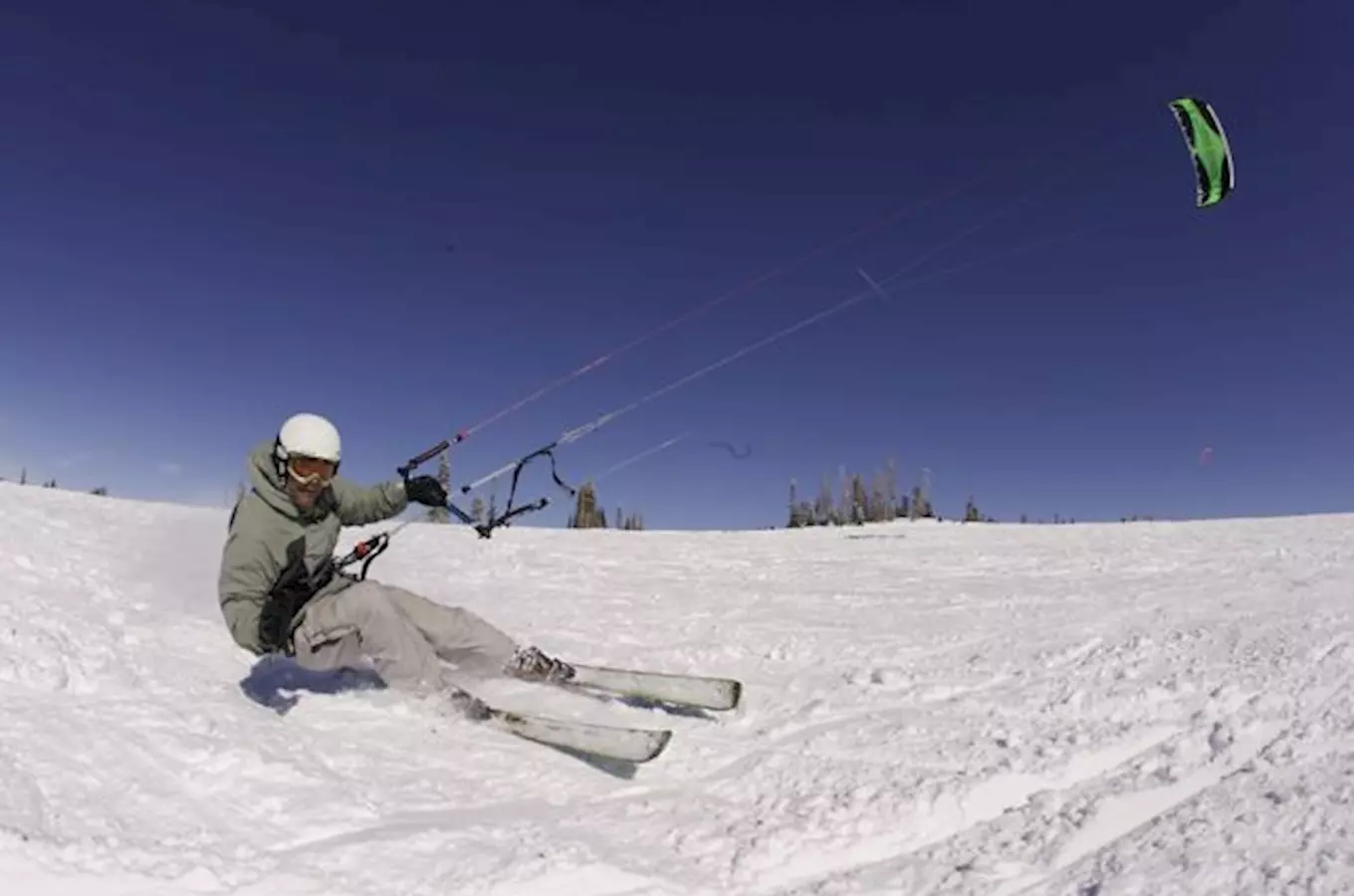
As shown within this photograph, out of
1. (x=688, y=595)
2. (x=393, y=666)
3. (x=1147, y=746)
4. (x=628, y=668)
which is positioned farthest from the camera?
(x=688, y=595)

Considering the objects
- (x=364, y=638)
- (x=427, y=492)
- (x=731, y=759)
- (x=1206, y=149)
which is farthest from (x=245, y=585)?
(x=1206, y=149)

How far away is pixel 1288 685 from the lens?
631 centimetres

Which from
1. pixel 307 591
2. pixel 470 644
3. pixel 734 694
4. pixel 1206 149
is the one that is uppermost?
pixel 1206 149

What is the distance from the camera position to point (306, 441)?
22.3ft

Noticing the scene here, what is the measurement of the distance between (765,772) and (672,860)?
A: 1323 mm

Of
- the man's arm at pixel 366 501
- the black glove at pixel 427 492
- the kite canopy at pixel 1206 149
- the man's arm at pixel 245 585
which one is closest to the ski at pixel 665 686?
the black glove at pixel 427 492

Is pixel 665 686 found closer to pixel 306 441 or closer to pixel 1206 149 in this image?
pixel 306 441

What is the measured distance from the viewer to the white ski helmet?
6.78 metres

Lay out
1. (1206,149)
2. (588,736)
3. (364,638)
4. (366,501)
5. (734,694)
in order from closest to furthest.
Result: (588,736) < (364,638) < (734,694) < (366,501) < (1206,149)

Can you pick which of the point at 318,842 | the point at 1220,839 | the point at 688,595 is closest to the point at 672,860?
the point at 318,842

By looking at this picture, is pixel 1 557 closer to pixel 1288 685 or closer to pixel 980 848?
pixel 980 848

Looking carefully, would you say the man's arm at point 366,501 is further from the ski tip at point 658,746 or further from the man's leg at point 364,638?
the ski tip at point 658,746

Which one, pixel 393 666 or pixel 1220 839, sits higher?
pixel 393 666

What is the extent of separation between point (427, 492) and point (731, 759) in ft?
11.5
